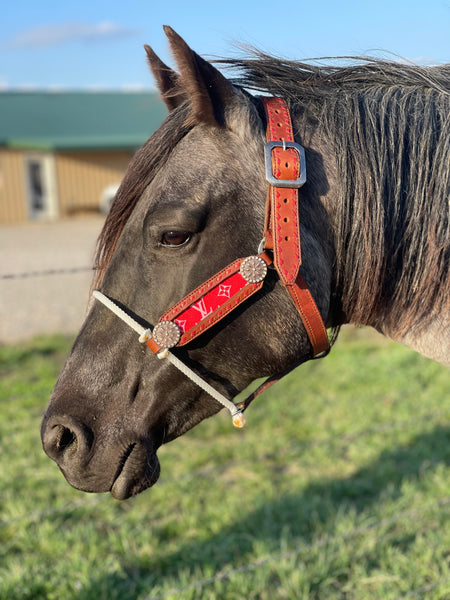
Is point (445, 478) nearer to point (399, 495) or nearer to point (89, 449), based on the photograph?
point (399, 495)

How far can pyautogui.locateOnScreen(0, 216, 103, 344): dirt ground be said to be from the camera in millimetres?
8078

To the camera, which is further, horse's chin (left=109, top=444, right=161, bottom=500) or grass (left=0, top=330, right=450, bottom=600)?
grass (left=0, top=330, right=450, bottom=600)

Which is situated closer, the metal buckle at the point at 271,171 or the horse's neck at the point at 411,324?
the metal buckle at the point at 271,171

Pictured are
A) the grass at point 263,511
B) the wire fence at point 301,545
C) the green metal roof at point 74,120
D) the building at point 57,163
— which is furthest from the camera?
the green metal roof at point 74,120

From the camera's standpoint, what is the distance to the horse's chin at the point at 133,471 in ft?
5.39

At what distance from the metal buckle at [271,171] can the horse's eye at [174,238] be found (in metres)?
0.28

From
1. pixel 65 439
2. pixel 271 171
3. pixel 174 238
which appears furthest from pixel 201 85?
pixel 65 439

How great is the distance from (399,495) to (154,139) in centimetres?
286

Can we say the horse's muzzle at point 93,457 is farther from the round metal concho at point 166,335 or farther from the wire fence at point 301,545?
the wire fence at point 301,545

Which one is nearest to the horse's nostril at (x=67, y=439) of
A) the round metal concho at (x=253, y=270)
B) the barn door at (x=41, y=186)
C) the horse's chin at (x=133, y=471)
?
the horse's chin at (x=133, y=471)

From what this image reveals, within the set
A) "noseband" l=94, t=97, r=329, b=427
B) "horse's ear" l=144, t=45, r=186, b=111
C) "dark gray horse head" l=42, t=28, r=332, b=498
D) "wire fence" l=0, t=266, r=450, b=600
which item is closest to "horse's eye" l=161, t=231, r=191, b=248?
"dark gray horse head" l=42, t=28, r=332, b=498

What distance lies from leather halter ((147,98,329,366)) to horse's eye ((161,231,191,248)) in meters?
0.13

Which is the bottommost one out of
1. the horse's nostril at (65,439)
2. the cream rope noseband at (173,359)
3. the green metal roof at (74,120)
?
the green metal roof at (74,120)

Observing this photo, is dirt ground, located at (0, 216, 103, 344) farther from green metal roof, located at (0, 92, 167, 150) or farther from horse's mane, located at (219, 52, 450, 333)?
green metal roof, located at (0, 92, 167, 150)
